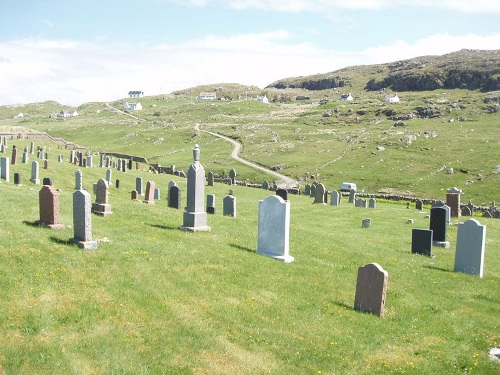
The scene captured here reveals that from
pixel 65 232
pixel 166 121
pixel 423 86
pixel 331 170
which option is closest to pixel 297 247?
pixel 65 232

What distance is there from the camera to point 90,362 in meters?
8.19

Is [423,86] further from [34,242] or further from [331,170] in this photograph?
[34,242]

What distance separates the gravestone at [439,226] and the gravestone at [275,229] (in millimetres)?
10305

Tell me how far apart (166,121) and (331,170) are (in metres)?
83.4

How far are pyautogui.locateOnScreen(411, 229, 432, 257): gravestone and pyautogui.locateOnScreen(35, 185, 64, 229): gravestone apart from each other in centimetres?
1484

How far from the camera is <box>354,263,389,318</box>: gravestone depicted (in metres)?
12.4

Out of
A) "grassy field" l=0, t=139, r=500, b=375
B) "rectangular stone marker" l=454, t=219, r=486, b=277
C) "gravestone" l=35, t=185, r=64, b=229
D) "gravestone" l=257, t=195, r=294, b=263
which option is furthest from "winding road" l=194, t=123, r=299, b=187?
"gravestone" l=35, t=185, r=64, b=229

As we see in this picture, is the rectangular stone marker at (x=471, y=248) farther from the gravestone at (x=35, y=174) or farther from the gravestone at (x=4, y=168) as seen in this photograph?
the gravestone at (x=4, y=168)

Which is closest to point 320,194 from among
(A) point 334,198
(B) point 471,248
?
(A) point 334,198

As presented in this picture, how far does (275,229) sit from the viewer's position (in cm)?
1669

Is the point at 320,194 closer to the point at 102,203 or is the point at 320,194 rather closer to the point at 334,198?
the point at 334,198

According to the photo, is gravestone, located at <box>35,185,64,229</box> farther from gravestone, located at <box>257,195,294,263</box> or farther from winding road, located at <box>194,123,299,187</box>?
winding road, located at <box>194,123,299,187</box>

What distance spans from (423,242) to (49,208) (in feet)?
50.7

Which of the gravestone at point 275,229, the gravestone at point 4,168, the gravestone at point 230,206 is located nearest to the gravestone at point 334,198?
the gravestone at point 230,206
